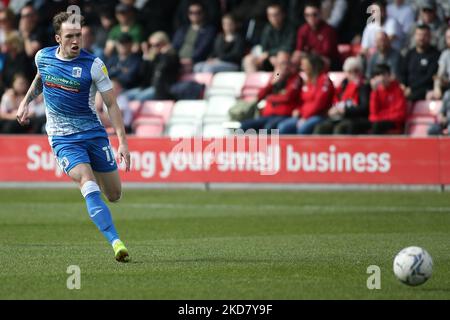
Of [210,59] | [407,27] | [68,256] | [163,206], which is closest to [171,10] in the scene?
[210,59]

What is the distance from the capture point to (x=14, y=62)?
26.0 metres

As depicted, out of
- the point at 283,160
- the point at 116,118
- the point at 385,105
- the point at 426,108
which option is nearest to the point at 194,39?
the point at 283,160

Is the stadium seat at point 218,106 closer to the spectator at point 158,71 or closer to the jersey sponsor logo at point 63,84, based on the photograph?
the spectator at point 158,71

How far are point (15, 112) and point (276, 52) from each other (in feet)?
19.2

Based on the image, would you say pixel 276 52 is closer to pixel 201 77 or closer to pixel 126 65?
pixel 201 77

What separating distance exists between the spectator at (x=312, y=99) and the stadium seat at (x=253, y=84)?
1.60 m

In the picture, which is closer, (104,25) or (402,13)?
(402,13)

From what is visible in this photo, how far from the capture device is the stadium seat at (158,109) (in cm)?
2469

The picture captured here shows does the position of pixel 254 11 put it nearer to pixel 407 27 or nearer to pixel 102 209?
pixel 407 27

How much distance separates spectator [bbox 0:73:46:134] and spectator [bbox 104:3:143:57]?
2180 mm

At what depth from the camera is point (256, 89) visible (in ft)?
79.2

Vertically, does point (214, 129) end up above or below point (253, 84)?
below

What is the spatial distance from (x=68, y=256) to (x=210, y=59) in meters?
13.6

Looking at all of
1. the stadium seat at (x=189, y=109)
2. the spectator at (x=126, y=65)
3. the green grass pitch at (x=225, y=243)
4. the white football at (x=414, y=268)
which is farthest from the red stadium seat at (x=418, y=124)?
the white football at (x=414, y=268)
